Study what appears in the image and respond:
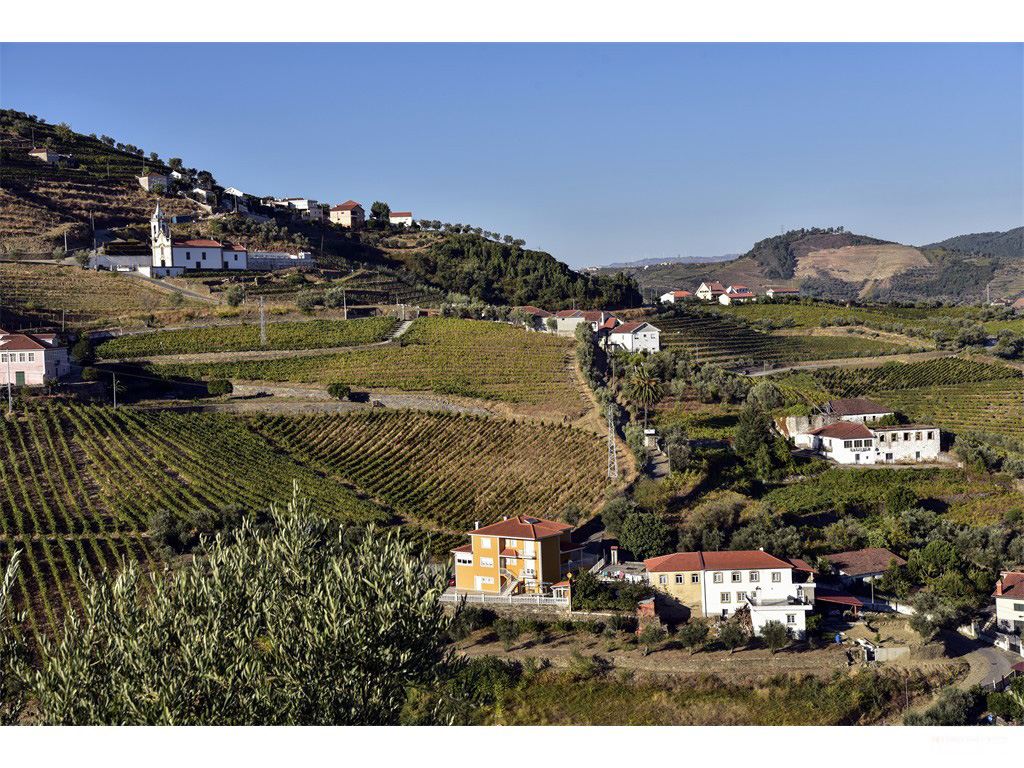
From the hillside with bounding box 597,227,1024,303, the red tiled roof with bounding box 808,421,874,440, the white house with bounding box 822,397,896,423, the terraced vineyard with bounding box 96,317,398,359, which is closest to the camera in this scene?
the red tiled roof with bounding box 808,421,874,440

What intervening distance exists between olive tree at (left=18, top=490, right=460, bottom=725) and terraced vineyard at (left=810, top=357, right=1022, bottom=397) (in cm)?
4229

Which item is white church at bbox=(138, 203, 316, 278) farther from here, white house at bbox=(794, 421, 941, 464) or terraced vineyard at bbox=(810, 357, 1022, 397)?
white house at bbox=(794, 421, 941, 464)

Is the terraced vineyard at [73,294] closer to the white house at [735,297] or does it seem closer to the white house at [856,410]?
the white house at [856,410]

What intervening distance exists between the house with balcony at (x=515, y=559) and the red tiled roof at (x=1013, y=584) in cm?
1135

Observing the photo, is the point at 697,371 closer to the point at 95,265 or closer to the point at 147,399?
the point at 147,399

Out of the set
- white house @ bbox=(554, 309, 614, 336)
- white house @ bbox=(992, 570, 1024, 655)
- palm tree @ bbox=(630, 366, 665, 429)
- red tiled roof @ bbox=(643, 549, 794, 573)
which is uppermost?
white house @ bbox=(554, 309, 614, 336)

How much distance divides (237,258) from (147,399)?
75.7 feet

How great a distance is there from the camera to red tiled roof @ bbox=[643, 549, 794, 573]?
89.2ft

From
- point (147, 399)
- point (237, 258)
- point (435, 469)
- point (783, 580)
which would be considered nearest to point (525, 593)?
point (783, 580)

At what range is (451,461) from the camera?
36.6 m

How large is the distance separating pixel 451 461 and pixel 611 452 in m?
5.71

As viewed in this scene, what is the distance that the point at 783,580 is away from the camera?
1062 inches

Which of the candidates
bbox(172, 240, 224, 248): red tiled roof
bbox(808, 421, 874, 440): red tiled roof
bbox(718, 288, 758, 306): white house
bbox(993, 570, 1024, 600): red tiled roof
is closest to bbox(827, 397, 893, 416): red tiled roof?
bbox(808, 421, 874, 440): red tiled roof

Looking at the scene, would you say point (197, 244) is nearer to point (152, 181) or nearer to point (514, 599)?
point (152, 181)
